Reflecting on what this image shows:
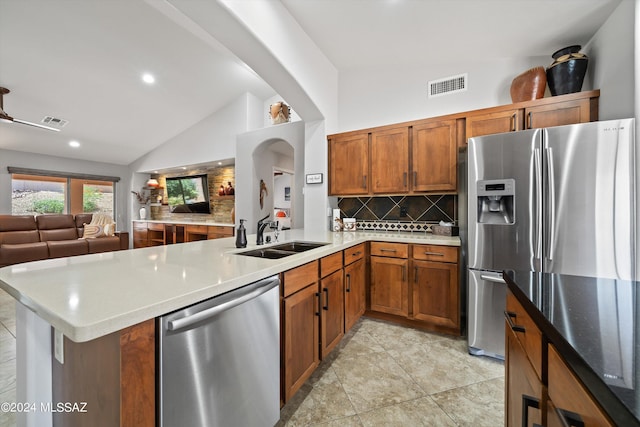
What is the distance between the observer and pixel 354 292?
239 cm

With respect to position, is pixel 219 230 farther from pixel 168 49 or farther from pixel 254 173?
pixel 168 49

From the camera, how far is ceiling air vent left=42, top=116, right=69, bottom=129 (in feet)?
15.5

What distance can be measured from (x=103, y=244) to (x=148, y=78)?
3.78 m

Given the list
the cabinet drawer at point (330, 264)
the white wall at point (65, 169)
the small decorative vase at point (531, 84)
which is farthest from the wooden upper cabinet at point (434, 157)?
the white wall at point (65, 169)

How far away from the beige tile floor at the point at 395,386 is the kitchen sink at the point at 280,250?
903 millimetres

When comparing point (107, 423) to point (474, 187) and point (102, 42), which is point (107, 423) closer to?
point (474, 187)

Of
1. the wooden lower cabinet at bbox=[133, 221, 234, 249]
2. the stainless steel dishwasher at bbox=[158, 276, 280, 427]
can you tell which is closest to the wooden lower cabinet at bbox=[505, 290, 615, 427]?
the stainless steel dishwasher at bbox=[158, 276, 280, 427]

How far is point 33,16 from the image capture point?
3084 mm

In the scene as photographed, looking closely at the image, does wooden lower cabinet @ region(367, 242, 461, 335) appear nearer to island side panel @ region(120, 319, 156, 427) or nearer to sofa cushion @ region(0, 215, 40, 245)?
island side panel @ region(120, 319, 156, 427)

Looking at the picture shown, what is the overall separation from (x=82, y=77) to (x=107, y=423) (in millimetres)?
5293

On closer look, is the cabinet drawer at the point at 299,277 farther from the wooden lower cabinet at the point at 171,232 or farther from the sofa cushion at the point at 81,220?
the sofa cushion at the point at 81,220

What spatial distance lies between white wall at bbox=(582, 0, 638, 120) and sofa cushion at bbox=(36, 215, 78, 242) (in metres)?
8.70

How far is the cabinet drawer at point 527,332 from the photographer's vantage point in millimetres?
726

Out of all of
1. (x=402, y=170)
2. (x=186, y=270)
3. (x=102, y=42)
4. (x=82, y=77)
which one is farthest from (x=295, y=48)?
(x=82, y=77)
